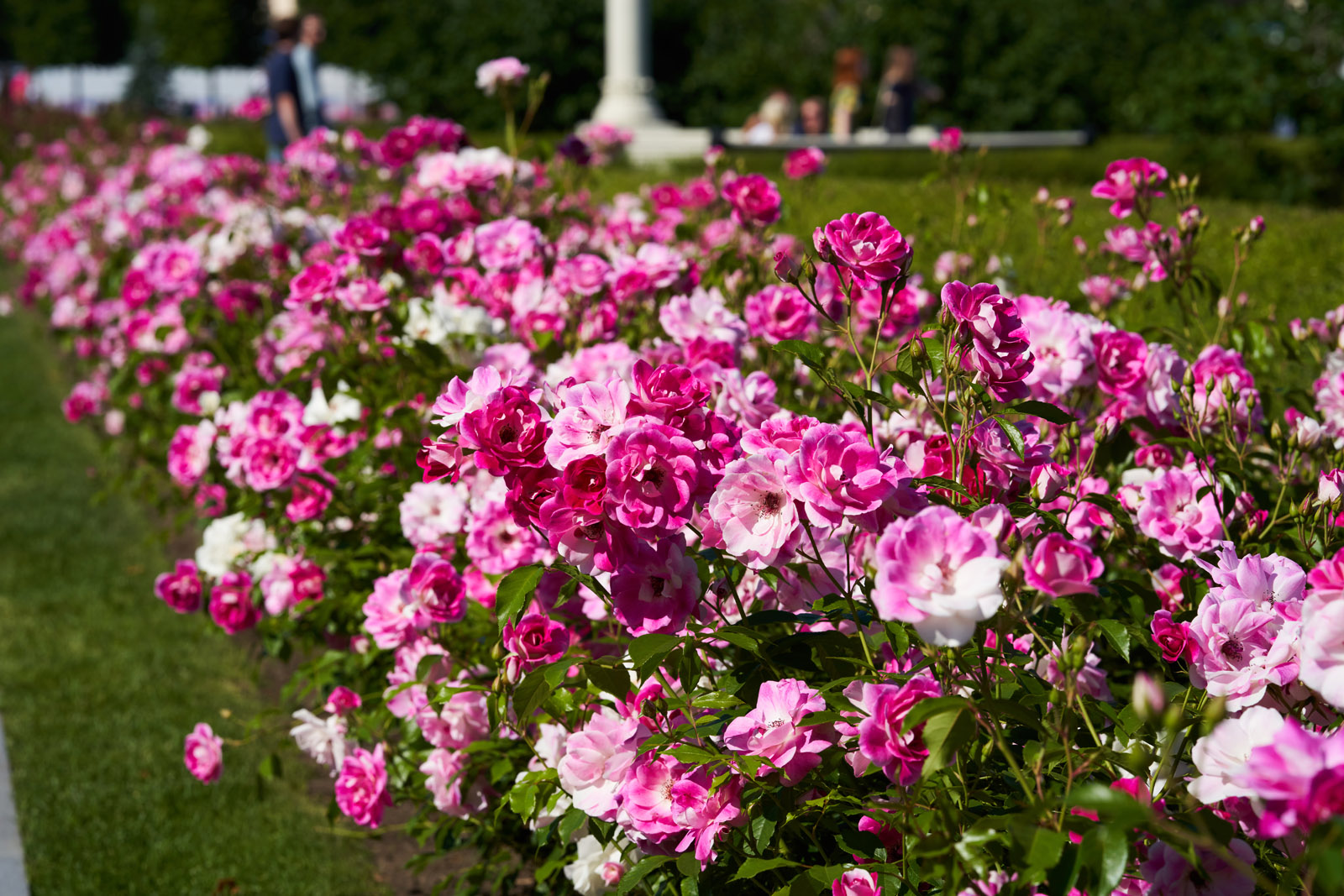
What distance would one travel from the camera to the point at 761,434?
1.40m

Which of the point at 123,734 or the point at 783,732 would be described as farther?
the point at 123,734

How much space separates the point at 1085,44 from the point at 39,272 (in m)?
12.5

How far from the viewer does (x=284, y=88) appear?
23.1 feet

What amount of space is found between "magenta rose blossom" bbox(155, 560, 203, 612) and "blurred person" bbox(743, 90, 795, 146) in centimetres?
1175

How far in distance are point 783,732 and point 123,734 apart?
2.48 metres

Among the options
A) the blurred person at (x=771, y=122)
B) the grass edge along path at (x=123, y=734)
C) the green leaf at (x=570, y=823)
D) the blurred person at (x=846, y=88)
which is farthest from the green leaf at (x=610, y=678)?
the blurred person at (x=846, y=88)

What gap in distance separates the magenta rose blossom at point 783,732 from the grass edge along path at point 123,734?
4.84 feet

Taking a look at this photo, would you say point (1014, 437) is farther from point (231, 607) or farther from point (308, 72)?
point (308, 72)

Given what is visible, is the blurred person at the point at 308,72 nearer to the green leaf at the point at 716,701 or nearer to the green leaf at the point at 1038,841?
the green leaf at the point at 716,701

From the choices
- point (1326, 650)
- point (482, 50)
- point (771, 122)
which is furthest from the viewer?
point (771, 122)

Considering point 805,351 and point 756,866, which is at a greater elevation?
point 805,351

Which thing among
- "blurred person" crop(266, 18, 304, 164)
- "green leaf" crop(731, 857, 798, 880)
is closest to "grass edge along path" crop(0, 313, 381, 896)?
"green leaf" crop(731, 857, 798, 880)

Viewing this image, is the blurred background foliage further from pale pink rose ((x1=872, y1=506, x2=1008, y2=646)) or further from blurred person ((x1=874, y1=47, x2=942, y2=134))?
pale pink rose ((x1=872, y1=506, x2=1008, y2=646))

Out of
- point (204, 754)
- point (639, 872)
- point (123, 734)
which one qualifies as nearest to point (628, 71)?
point (123, 734)
